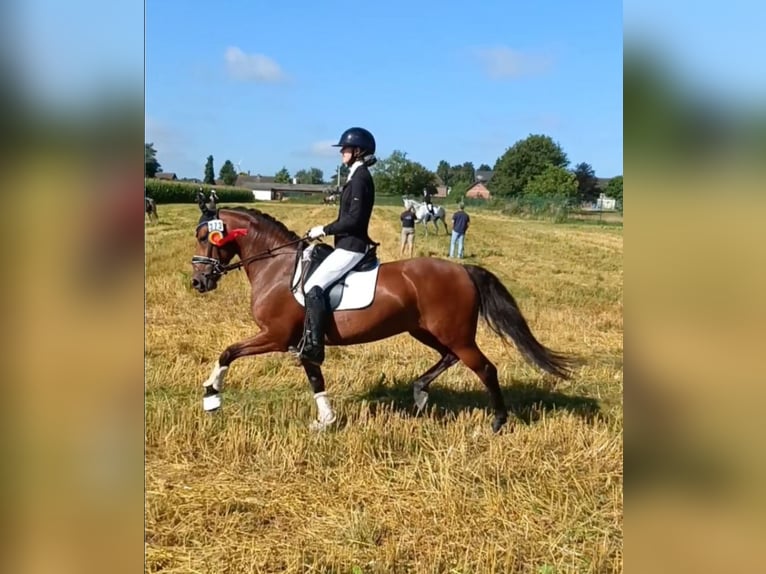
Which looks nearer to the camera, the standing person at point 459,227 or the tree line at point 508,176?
the standing person at point 459,227

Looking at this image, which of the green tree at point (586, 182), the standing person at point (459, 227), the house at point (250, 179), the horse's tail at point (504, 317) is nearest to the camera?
the horse's tail at point (504, 317)

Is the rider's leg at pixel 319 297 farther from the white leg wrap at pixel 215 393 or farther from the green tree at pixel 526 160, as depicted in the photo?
the green tree at pixel 526 160

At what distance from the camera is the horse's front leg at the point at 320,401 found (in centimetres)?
525

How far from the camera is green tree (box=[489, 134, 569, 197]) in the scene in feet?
216

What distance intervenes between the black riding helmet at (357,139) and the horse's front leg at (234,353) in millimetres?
1823

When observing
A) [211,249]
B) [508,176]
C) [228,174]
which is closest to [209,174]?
[228,174]

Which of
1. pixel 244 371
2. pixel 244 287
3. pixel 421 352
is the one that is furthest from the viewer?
pixel 244 287

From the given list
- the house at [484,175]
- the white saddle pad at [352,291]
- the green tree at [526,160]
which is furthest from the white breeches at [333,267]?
the house at [484,175]

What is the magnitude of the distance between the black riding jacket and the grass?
5.47ft

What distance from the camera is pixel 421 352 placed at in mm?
8188
